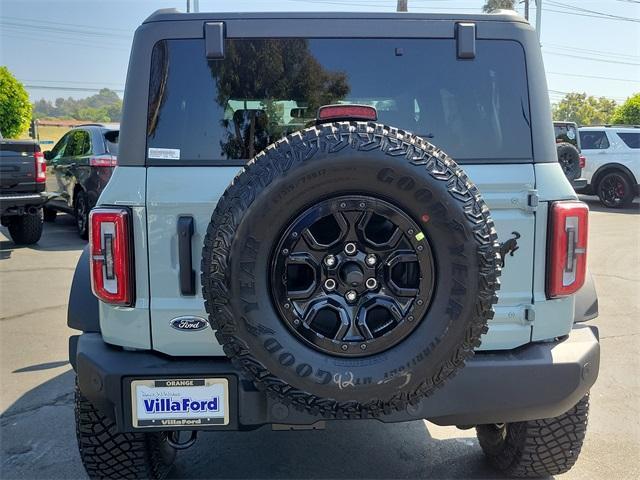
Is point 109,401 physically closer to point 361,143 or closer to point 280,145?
point 280,145

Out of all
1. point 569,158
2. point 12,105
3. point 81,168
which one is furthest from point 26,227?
point 12,105

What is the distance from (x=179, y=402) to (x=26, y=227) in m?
7.75

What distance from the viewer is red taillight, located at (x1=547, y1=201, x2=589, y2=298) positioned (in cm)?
→ 226

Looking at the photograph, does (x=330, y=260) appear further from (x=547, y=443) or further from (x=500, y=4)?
(x=500, y=4)

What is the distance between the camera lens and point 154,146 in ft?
7.49

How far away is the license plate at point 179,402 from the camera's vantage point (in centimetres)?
215

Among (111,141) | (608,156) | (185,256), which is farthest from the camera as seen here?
(608,156)

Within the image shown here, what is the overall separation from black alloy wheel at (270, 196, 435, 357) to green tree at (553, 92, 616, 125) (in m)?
65.6

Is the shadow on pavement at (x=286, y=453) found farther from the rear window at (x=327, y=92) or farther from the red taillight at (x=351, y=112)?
the red taillight at (x=351, y=112)

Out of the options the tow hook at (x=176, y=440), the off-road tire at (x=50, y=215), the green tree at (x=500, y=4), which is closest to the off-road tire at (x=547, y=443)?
the tow hook at (x=176, y=440)

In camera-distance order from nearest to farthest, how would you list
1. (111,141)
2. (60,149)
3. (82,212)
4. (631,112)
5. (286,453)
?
(286,453), (111,141), (82,212), (60,149), (631,112)

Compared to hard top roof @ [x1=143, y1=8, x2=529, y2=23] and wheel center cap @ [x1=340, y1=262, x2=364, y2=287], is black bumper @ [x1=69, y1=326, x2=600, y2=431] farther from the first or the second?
hard top roof @ [x1=143, y1=8, x2=529, y2=23]

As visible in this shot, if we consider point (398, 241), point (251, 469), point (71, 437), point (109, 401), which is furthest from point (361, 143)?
point (71, 437)

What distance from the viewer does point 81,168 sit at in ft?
29.8
